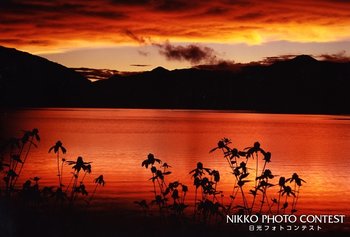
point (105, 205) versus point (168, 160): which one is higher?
point (168, 160)

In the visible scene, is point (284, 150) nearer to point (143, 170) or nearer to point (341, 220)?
Result: point (143, 170)

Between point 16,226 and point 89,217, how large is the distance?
4850 mm

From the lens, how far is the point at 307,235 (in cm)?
1927

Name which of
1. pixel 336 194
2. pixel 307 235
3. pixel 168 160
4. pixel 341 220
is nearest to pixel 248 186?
pixel 336 194

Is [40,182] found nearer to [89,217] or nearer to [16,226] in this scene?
[89,217]

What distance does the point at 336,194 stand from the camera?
31.1 m

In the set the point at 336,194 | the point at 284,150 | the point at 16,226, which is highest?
the point at 284,150

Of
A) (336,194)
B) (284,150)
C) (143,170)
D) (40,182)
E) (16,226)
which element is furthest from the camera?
(284,150)

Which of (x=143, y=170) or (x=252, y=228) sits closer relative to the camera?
(x=252, y=228)

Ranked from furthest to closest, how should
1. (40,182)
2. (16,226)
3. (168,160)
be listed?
(168,160), (40,182), (16,226)

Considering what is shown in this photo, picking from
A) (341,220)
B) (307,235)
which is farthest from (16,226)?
(341,220)

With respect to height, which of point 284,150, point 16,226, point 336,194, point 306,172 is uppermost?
point 284,150

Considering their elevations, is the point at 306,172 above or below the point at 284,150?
below

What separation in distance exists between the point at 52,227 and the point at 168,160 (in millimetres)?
36408
